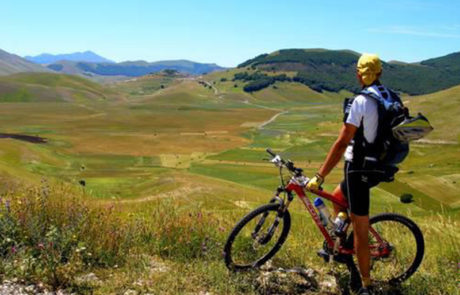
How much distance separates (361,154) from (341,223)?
3.69ft

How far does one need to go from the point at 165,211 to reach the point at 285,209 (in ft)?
7.38

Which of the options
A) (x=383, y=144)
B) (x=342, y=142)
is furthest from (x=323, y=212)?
(x=383, y=144)

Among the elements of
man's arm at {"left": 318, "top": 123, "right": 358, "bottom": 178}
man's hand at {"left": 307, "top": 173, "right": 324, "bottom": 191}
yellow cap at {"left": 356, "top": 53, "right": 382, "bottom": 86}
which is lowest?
man's hand at {"left": 307, "top": 173, "right": 324, "bottom": 191}

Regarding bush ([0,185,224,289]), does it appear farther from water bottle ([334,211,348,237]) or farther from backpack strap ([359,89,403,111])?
backpack strap ([359,89,403,111])

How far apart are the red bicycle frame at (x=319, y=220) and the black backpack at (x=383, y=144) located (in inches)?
29.7

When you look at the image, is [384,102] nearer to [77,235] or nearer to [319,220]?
[319,220]

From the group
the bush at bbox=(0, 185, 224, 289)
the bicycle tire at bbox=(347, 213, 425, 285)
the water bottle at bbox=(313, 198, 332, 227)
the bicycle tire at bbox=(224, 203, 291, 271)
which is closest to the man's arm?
the water bottle at bbox=(313, 198, 332, 227)

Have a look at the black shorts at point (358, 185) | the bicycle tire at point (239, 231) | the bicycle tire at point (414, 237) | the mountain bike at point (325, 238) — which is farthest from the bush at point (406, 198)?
the black shorts at point (358, 185)

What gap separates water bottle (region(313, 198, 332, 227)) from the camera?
19.8 feet

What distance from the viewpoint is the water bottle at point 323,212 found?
6.03 metres

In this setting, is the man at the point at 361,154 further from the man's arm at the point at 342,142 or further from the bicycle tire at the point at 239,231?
the bicycle tire at the point at 239,231

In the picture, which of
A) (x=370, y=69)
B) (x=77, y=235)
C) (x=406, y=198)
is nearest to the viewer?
(x=370, y=69)

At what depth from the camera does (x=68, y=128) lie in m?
152

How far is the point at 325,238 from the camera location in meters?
6.20
